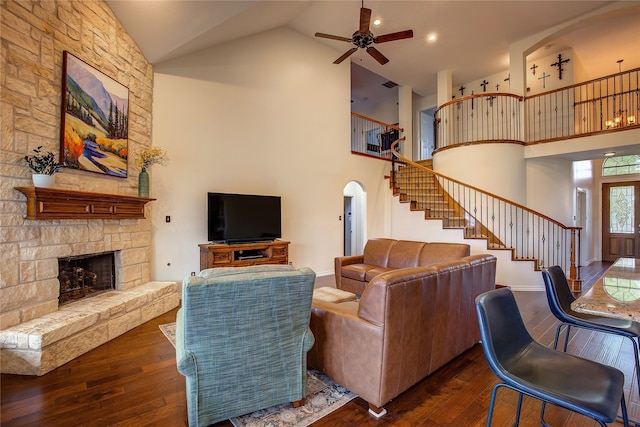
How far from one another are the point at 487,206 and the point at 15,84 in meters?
7.03

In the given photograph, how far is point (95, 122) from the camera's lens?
3.33 metres

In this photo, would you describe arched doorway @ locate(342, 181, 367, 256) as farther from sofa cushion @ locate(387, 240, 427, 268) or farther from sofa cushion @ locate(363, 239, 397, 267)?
sofa cushion @ locate(387, 240, 427, 268)

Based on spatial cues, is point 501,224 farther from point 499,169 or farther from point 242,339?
point 242,339

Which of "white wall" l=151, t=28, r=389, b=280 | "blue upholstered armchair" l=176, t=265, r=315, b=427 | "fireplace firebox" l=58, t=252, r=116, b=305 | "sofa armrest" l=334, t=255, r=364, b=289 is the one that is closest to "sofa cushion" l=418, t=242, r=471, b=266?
"sofa armrest" l=334, t=255, r=364, b=289

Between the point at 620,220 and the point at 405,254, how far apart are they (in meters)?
7.42

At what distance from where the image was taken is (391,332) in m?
1.80

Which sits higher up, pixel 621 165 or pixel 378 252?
pixel 621 165

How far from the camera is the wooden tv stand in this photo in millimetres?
4340

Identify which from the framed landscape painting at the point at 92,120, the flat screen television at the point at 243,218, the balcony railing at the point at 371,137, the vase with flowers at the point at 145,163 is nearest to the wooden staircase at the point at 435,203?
the balcony railing at the point at 371,137

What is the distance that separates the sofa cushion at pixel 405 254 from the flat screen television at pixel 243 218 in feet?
6.41

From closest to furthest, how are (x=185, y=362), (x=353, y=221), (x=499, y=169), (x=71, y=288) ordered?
(x=185, y=362) → (x=71, y=288) → (x=499, y=169) → (x=353, y=221)

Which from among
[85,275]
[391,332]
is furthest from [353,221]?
[391,332]

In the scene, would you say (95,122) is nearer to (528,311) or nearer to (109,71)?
(109,71)

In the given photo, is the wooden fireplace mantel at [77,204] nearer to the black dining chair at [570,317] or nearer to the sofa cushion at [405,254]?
the sofa cushion at [405,254]
